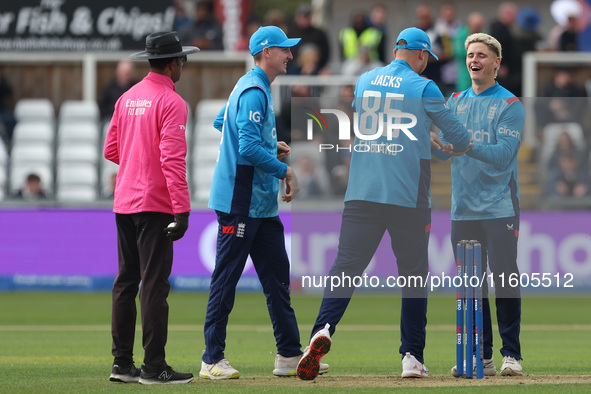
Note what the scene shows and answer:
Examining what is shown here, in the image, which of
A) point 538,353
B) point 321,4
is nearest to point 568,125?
point 538,353

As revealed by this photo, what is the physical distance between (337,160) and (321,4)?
1798 centimetres

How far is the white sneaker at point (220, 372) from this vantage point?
848 centimetres

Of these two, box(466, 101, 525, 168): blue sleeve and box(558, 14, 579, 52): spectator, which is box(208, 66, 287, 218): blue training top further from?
box(558, 14, 579, 52): spectator

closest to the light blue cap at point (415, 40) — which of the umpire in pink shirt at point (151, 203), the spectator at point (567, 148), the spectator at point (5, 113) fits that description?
the umpire in pink shirt at point (151, 203)

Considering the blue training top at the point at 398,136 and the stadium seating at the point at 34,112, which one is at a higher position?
the stadium seating at the point at 34,112

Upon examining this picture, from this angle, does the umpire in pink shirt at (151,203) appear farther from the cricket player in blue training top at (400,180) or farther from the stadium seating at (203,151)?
the stadium seating at (203,151)

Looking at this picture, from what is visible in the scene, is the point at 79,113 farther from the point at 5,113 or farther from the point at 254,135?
the point at 254,135

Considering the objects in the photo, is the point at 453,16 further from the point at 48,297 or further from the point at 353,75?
the point at 48,297

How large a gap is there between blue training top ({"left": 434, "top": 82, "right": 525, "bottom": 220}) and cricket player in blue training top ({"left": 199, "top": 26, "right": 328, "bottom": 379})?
1391 mm

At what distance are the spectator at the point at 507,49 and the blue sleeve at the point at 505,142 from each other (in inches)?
414

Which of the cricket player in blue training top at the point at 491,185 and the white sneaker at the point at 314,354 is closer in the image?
the white sneaker at the point at 314,354

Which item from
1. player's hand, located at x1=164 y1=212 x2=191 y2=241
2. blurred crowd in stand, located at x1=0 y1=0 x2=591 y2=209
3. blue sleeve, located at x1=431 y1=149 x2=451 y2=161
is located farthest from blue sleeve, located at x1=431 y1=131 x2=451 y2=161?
blurred crowd in stand, located at x1=0 y1=0 x2=591 y2=209

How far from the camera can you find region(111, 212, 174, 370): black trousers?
8.17 meters

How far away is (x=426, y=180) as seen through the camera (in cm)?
866
